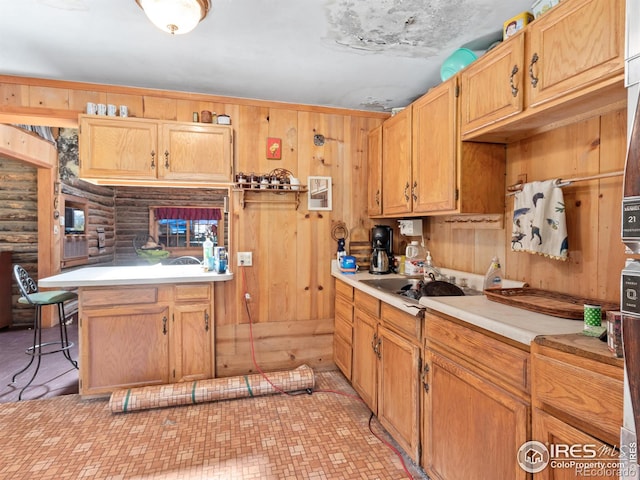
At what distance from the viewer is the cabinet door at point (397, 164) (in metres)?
2.24

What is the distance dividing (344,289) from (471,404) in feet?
4.85

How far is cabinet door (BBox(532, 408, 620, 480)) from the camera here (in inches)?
31.1

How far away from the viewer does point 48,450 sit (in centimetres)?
185

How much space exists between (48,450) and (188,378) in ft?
2.78

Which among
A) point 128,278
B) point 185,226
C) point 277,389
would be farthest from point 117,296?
point 185,226

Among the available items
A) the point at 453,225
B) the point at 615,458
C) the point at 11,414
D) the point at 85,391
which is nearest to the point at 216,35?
the point at 453,225

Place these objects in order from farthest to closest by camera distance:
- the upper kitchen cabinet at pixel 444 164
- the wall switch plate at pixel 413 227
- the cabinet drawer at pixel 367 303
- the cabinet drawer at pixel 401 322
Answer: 1. the wall switch plate at pixel 413 227
2. the cabinet drawer at pixel 367 303
3. the upper kitchen cabinet at pixel 444 164
4. the cabinet drawer at pixel 401 322

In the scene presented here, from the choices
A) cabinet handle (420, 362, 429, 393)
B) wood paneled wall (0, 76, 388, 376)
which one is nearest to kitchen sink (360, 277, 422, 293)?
wood paneled wall (0, 76, 388, 376)

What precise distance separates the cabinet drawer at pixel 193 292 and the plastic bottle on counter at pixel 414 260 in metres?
1.59

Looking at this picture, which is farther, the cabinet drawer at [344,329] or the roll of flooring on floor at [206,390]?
the cabinet drawer at [344,329]

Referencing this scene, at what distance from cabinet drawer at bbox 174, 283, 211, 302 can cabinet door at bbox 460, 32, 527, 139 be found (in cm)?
208

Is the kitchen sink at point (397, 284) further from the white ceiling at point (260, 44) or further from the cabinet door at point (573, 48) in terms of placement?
the white ceiling at point (260, 44)

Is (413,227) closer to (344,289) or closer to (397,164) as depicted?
(397,164)

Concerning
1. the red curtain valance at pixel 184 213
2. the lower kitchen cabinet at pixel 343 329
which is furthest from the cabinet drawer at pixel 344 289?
the red curtain valance at pixel 184 213
